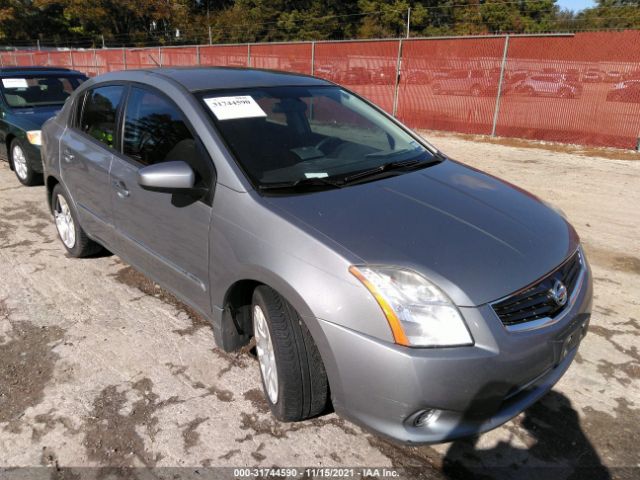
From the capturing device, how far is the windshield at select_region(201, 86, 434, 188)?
2.69m

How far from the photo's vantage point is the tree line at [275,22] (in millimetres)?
49000

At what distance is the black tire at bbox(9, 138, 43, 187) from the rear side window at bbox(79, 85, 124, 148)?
133 inches

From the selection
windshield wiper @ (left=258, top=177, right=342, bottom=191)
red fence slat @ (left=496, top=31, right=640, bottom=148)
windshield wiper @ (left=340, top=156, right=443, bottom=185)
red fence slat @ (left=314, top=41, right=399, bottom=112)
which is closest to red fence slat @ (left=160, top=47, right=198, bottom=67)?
red fence slat @ (left=314, top=41, right=399, bottom=112)

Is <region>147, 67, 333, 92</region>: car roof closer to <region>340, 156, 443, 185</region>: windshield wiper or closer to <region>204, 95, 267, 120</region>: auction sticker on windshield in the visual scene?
<region>204, 95, 267, 120</region>: auction sticker on windshield

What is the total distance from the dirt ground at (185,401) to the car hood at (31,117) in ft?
9.77

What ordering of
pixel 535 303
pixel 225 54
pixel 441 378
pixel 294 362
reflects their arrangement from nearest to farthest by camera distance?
pixel 441 378 → pixel 535 303 → pixel 294 362 → pixel 225 54

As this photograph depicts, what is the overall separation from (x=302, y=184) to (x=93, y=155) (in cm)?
191

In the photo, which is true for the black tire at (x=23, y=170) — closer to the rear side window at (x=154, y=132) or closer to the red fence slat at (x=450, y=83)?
the rear side window at (x=154, y=132)

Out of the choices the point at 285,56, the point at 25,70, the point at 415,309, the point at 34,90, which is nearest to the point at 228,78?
the point at 415,309

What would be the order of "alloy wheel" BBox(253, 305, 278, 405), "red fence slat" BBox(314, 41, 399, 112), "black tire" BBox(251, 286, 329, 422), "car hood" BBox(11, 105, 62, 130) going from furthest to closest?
"red fence slat" BBox(314, 41, 399, 112), "car hood" BBox(11, 105, 62, 130), "alloy wheel" BBox(253, 305, 278, 405), "black tire" BBox(251, 286, 329, 422)

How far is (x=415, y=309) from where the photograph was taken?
1.96 m

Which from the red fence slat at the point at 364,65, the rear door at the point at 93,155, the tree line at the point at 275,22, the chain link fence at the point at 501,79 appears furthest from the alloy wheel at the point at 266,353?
the tree line at the point at 275,22

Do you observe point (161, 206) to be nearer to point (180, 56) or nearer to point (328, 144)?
point (328, 144)

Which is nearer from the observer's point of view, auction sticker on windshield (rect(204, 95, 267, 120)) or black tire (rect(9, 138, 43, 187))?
auction sticker on windshield (rect(204, 95, 267, 120))
